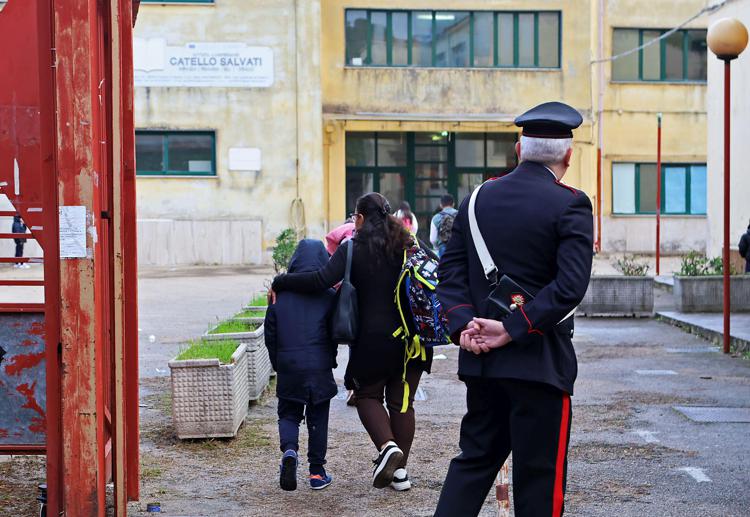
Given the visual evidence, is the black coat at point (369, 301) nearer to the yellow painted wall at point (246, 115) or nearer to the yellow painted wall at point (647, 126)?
the yellow painted wall at point (246, 115)

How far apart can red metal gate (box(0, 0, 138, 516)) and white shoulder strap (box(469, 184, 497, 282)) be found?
1802mm

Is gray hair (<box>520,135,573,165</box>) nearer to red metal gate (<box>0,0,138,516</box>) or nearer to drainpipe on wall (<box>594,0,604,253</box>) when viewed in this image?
red metal gate (<box>0,0,138,516</box>)

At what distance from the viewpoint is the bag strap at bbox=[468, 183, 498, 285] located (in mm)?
4691

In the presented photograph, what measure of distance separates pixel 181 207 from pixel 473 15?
9808 mm

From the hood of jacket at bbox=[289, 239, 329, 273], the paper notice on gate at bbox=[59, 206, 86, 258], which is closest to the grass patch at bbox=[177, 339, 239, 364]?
the hood of jacket at bbox=[289, 239, 329, 273]

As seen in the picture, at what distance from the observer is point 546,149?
4.79m

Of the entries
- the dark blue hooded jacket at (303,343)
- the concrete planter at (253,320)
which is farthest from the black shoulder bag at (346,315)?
the concrete planter at (253,320)

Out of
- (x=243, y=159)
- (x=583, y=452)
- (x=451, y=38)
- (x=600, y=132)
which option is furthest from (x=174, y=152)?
(x=583, y=452)

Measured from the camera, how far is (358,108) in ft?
105

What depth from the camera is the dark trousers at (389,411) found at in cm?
698

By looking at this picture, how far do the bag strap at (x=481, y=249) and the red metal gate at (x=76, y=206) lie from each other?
5.91ft

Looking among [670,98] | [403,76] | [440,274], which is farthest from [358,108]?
[440,274]

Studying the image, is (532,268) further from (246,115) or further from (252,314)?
(246,115)

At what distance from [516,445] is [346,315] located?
233 centimetres
